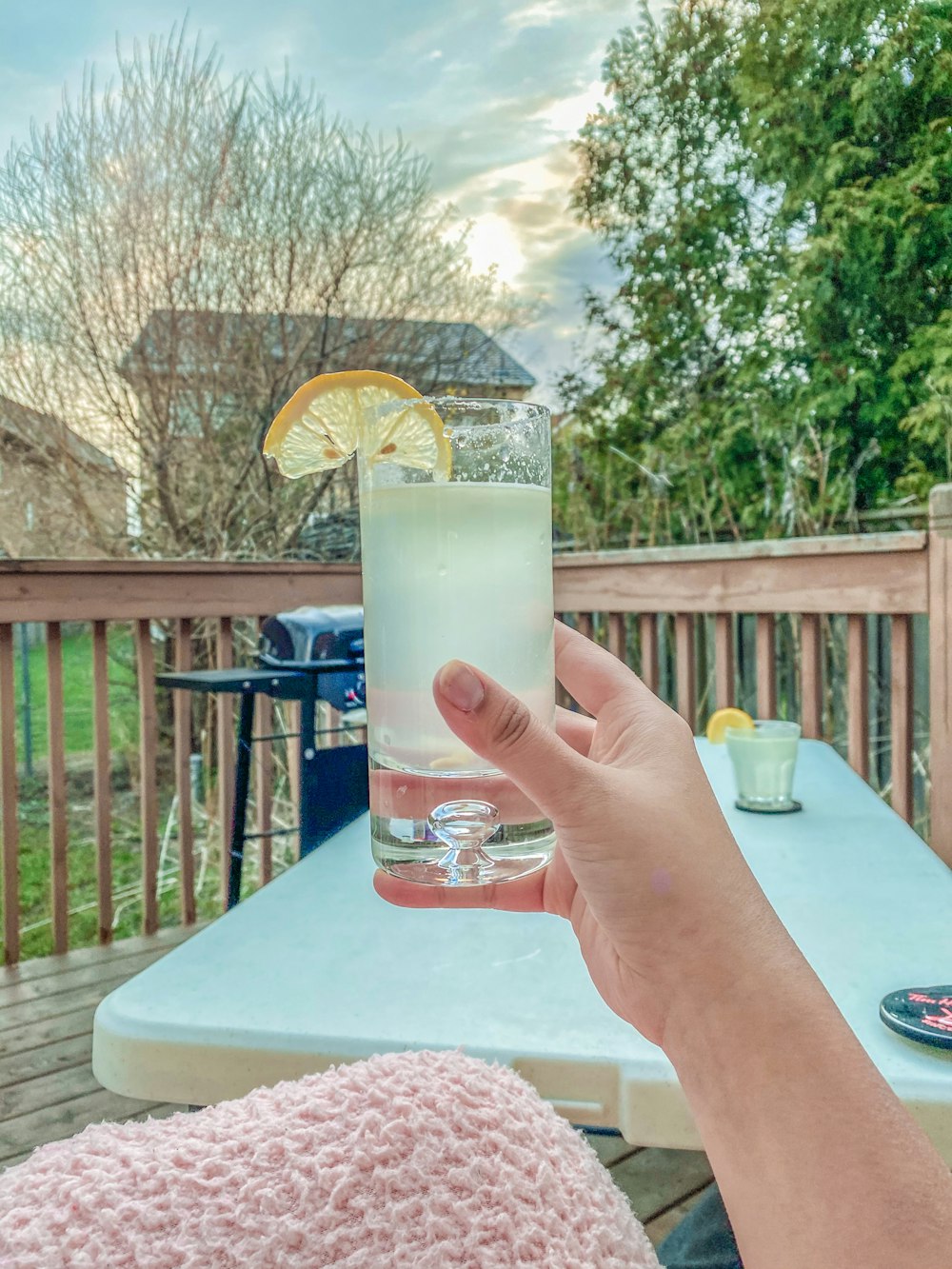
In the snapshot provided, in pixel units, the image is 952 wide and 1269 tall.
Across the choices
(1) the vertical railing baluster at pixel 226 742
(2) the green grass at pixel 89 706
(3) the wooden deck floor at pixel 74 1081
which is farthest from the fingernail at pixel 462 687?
(2) the green grass at pixel 89 706

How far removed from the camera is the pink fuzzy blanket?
1.59 feet

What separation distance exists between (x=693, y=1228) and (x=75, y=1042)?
186cm

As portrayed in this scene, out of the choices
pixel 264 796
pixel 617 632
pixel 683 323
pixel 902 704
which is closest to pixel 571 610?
pixel 617 632

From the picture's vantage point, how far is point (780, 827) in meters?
1.32

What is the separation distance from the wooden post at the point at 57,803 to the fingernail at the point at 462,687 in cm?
238

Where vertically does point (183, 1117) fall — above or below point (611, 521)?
below

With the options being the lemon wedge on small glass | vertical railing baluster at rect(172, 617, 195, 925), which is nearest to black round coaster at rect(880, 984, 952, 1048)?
the lemon wedge on small glass

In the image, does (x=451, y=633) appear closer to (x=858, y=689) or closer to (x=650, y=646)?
(x=858, y=689)

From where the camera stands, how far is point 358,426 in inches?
29.8

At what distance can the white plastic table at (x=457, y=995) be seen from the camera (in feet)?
2.21

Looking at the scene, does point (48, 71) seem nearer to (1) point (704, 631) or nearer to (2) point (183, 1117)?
(1) point (704, 631)

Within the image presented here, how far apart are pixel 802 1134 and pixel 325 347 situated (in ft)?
19.0

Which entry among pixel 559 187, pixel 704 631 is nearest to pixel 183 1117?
pixel 704 631

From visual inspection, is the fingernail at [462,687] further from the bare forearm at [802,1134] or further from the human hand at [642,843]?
the bare forearm at [802,1134]
